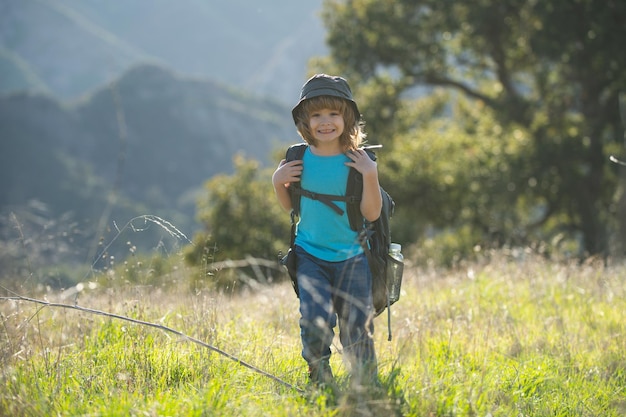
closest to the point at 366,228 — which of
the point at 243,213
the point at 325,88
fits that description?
the point at 325,88

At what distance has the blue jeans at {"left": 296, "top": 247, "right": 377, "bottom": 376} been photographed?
2.88 metres

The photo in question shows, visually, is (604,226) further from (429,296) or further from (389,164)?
(429,296)

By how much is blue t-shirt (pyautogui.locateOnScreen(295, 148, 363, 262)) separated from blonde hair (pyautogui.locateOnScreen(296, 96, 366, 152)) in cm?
14

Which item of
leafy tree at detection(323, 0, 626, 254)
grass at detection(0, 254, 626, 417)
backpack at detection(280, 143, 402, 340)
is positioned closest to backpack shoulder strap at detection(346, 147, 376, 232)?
backpack at detection(280, 143, 402, 340)

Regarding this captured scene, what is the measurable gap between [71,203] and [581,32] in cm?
15601

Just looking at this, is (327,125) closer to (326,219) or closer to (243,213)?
(326,219)

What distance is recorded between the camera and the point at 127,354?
126 inches

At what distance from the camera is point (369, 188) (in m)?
3.06

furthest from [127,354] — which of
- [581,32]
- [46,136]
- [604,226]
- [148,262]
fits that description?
[46,136]

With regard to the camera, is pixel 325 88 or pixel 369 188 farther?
pixel 325 88

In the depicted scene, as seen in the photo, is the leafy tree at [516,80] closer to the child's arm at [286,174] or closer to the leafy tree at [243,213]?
the leafy tree at [243,213]

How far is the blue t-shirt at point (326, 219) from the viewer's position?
3.12m

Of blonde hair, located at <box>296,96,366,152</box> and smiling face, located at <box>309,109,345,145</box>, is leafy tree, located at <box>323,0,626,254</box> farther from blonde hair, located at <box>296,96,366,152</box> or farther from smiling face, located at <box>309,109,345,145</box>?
smiling face, located at <box>309,109,345,145</box>

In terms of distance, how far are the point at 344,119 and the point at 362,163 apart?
36 centimetres
